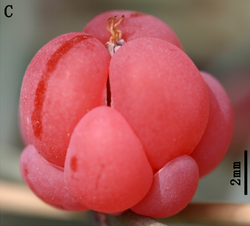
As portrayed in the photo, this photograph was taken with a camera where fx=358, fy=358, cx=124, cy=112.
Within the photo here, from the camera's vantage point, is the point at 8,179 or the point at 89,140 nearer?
the point at 89,140

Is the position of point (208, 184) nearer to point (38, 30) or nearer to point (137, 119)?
point (137, 119)

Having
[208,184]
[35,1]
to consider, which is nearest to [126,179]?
[208,184]

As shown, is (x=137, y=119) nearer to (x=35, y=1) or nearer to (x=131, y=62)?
(x=131, y=62)

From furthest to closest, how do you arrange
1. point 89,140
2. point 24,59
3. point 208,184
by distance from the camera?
1. point 24,59
2. point 208,184
3. point 89,140

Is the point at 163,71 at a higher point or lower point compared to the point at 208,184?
higher

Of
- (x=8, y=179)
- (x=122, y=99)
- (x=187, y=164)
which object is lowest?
(x=8, y=179)

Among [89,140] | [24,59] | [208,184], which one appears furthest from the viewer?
[24,59]

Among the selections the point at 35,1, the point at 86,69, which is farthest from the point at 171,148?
the point at 35,1
